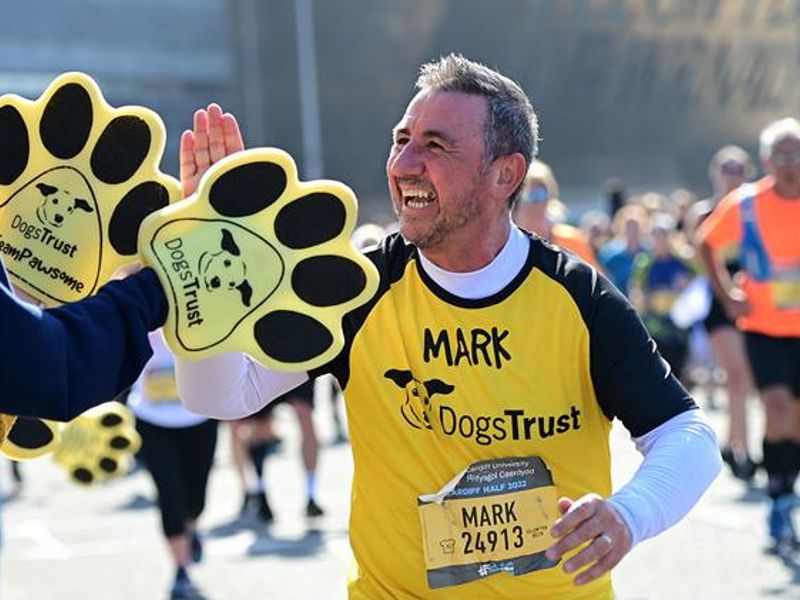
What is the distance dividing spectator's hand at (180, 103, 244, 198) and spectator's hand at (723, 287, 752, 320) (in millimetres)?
5671

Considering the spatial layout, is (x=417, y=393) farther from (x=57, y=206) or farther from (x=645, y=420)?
(x=57, y=206)

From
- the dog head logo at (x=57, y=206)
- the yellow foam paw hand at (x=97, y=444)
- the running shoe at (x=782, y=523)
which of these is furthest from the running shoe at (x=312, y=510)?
the dog head logo at (x=57, y=206)

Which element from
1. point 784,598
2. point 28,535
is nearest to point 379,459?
point 784,598

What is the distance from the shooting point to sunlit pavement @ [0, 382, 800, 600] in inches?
287

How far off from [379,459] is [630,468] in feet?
23.4

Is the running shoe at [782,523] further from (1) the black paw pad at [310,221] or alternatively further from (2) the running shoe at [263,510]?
(1) the black paw pad at [310,221]

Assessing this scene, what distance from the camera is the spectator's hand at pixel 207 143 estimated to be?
116 inches

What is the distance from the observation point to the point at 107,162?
289cm

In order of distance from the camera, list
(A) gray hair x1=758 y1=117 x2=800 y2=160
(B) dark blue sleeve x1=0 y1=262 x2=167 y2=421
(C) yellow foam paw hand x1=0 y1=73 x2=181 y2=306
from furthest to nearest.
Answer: (A) gray hair x1=758 y1=117 x2=800 y2=160
(C) yellow foam paw hand x1=0 y1=73 x2=181 y2=306
(B) dark blue sleeve x1=0 y1=262 x2=167 y2=421

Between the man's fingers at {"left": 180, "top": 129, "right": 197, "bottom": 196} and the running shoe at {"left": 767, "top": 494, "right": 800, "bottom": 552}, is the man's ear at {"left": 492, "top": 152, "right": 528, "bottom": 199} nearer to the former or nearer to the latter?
the man's fingers at {"left": 180, "top": 129, "right": 197, "bottom": 196}

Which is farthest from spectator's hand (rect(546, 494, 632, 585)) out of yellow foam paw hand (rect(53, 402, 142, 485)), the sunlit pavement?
the sunlit pavement

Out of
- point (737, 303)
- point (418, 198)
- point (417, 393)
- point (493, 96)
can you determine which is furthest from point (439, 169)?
point (737, 303)

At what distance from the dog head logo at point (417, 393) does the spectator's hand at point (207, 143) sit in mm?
702

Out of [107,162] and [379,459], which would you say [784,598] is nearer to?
[379,459]
